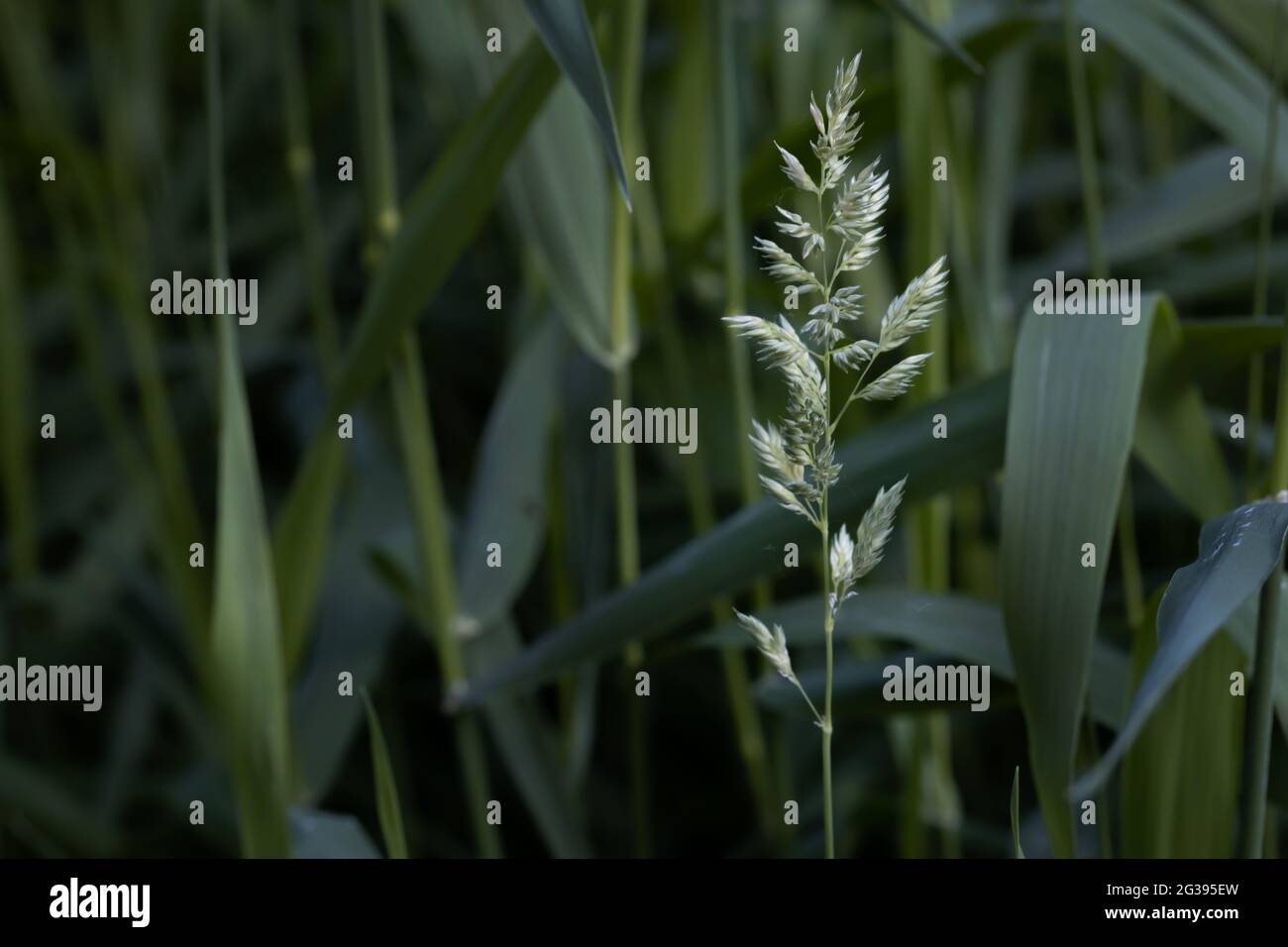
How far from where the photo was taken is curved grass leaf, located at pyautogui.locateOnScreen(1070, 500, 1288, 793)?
0.65 feet

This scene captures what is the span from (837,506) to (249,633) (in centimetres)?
21

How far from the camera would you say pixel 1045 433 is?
12.1 inches

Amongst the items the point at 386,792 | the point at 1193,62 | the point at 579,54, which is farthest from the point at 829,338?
the point at 1193,62

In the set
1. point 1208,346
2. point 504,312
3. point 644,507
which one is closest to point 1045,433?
point 1208,346

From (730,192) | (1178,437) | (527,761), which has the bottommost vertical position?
(527,761)

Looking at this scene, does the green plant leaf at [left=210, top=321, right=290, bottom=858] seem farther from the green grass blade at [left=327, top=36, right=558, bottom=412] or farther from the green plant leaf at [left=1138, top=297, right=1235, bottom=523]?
the green plant leaf at [left=1138, top=297, right=1235, bottom=523]

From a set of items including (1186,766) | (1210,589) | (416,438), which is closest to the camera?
(1210,589)

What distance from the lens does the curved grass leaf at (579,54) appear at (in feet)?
0.80

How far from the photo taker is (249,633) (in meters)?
0.38

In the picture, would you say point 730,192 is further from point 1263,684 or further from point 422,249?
point 1263,684

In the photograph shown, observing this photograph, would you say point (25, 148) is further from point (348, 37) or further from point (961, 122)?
point (961, 122)

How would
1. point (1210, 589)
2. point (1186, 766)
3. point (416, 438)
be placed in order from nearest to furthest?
1. point (1210, 589)
2. point (1186, 766)
3. point (416, 438)

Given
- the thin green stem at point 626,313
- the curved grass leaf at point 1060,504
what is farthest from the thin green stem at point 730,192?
the curved grass leaf at point 1060,504
